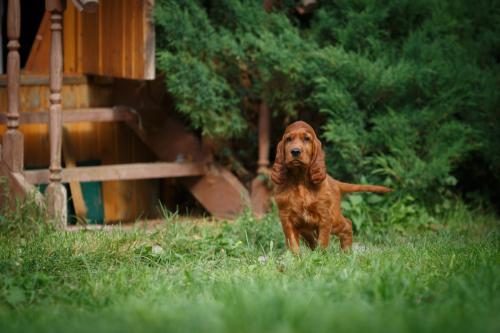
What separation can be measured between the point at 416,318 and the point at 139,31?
5.35 meters

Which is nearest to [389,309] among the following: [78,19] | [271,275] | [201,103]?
[271,275]

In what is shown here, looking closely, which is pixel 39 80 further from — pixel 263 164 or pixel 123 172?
pixel 263 164

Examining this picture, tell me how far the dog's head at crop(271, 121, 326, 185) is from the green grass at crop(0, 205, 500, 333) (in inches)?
22.8

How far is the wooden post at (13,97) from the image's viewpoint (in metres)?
7.66

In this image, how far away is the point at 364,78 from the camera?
334 inches

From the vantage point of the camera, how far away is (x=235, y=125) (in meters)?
8.65

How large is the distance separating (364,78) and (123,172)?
2657 mm

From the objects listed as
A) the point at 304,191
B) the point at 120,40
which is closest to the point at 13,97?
the point at 120,40

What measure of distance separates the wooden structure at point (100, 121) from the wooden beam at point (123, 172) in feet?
0.03

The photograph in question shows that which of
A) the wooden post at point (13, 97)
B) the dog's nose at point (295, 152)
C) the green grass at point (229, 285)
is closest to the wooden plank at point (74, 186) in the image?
the wooden post at point (13, 97)

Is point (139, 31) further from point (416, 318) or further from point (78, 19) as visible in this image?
point (416, 318)

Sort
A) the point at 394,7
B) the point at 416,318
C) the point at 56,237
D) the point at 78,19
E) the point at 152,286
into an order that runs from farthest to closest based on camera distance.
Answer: the point at 78,19, the point at 394,7, the point at 56,237, the point at 152,286, the point at 416,318

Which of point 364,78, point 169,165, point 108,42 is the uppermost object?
point 108,42

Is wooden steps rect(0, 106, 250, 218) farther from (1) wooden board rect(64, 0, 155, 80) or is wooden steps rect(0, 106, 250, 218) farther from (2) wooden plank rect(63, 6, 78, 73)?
(2) wooden plank rect(63, 6, 78, 73)
